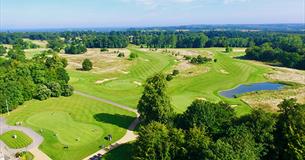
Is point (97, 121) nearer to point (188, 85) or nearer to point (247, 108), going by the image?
point (247, 108)

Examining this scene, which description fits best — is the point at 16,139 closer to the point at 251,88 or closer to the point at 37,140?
the point at 37,140

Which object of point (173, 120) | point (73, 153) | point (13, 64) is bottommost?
point (73, 153)

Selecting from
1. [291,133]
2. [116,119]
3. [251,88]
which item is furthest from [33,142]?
[251,88]

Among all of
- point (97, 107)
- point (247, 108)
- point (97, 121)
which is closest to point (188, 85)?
point (247, 108)

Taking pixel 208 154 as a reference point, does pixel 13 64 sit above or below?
above

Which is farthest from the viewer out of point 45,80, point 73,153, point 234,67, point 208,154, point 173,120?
point 234,67

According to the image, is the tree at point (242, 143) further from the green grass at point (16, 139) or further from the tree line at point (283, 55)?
the tree line at point (283, 55)

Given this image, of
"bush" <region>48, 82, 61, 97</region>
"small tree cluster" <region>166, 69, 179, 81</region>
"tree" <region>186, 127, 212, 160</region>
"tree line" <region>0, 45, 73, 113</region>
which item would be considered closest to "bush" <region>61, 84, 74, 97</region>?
"tree line" <region>0, 45, 73, 113</region>

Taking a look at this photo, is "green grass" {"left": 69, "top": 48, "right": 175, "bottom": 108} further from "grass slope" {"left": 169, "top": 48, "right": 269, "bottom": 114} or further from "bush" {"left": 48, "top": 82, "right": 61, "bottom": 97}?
"grass slope" {"left": 169, "top": 48, "right": 269, "bottom": 114}
